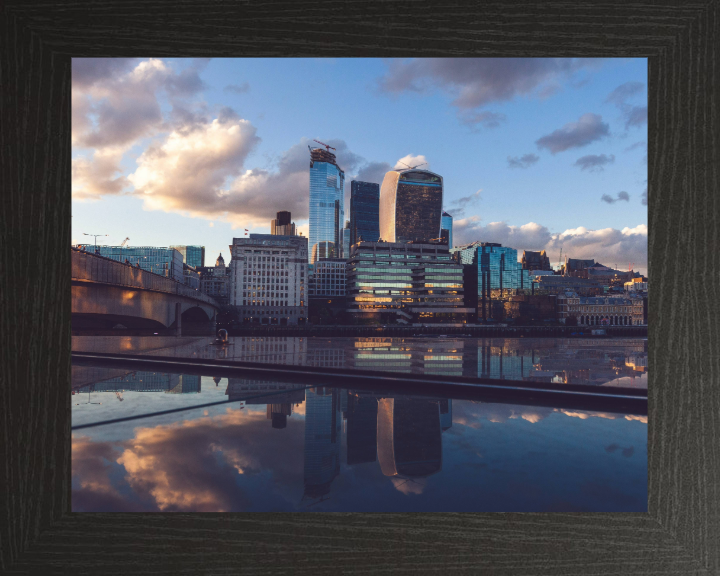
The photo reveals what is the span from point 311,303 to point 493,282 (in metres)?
83.3

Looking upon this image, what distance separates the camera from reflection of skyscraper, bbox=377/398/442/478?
12.2 ft

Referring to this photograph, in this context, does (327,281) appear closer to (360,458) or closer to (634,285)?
(634,285)

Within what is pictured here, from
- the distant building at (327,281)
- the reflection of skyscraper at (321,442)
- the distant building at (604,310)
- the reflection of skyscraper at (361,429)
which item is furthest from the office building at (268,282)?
the reflection of skyscraper at (361,429)

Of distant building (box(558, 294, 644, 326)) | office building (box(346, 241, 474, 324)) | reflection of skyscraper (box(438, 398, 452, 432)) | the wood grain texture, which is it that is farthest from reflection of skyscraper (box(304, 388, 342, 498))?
distant building (box(558, 294, 644, 326))

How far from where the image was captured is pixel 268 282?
327 ft

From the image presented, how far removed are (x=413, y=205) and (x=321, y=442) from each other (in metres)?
152

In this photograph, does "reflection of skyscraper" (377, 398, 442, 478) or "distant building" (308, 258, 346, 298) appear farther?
"distant building" (308, 258, 346, 298)

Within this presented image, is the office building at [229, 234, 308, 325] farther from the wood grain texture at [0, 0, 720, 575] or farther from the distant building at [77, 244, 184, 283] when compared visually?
the wood grain texture at [0, 0, 720, 575]

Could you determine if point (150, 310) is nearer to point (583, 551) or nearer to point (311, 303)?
point (583, 551)

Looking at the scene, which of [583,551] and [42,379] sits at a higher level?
[42,379]

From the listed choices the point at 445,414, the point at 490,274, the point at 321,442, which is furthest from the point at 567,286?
the point at 321,442

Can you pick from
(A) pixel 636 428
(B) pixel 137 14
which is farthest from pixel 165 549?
(A) pixel 636 428

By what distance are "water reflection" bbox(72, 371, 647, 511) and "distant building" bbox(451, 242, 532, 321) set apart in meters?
130

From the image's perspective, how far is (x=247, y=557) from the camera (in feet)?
8.53
